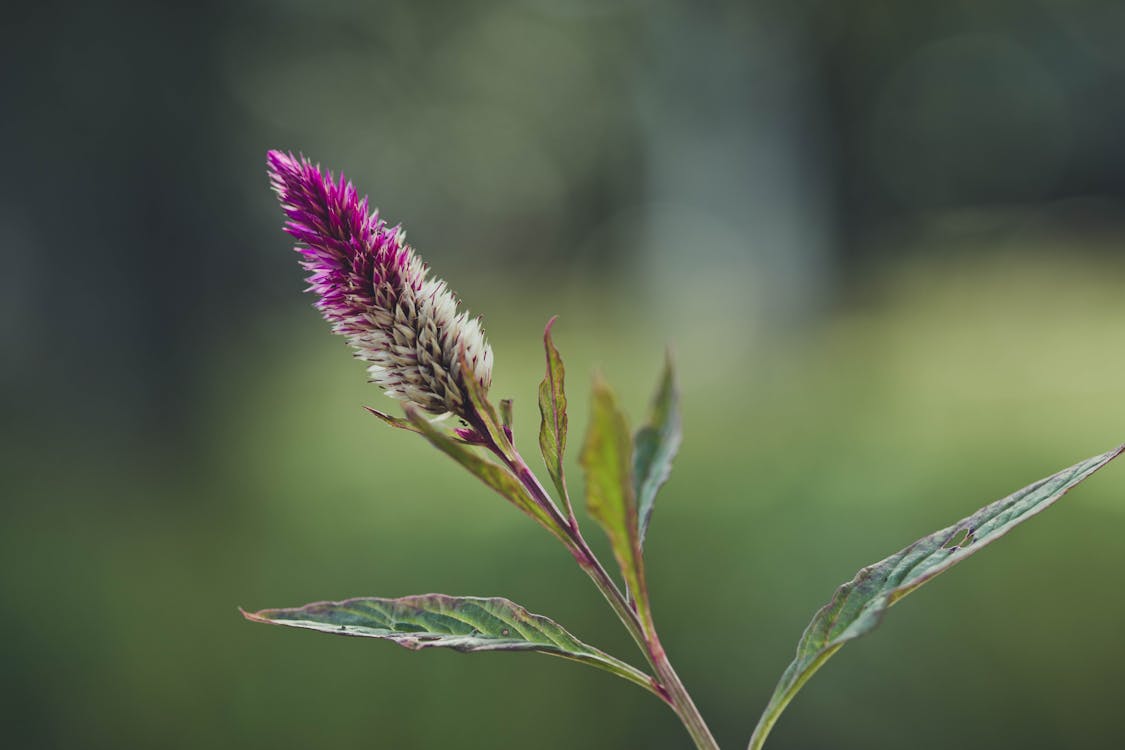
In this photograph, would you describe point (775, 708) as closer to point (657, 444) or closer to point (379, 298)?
point (657, 444)

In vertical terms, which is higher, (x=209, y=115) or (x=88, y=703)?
(x=209, y=115)

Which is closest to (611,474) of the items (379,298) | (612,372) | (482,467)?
(482,467)

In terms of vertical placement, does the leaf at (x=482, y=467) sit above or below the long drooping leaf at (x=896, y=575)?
above

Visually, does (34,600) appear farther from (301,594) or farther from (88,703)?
(301,594)

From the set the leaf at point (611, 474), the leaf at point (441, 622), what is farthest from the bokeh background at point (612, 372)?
the leaf at point (611, 474)

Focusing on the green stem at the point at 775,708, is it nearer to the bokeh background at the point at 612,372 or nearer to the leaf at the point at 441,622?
the leaf at the point at 441,622

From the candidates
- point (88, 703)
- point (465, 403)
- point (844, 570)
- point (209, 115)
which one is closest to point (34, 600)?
point (88, 703)
